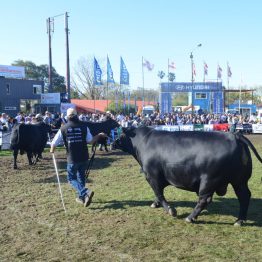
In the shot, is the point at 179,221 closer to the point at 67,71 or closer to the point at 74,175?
the point at 74,175

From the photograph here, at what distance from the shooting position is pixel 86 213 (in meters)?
6.92

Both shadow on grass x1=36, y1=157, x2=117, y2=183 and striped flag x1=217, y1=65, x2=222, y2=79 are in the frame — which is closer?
shadow on grass x1=36, y1=157, x2=117, y2=183

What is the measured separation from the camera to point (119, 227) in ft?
20.0

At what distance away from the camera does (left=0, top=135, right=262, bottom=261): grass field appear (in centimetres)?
500

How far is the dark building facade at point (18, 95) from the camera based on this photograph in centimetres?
4347

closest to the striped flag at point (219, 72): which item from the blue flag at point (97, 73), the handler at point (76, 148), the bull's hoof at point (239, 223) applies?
the blue flag at point (97, 73)

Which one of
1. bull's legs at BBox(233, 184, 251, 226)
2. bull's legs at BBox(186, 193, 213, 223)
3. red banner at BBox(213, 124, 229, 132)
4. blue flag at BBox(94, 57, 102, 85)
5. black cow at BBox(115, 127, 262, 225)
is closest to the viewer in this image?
black cow at BBox(115, 127, 262, 225)

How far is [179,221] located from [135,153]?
5.47 feet

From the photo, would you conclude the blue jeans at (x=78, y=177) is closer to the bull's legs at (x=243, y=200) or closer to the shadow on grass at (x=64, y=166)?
the shadow on grass at (x=64, y=166)

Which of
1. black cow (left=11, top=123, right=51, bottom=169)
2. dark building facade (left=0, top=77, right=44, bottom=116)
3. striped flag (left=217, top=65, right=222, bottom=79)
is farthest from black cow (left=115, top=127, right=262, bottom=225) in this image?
striped flag (left=217, top=65, right=222, bottom=79)

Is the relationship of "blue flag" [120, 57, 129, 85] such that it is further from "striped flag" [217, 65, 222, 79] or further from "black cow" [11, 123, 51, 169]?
"striped flag" [217, 65, 222, 79]

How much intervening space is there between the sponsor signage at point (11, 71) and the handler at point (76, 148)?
44147mm

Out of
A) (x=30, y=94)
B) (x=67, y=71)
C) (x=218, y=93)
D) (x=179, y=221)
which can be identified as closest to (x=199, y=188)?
(x=179, y=221)

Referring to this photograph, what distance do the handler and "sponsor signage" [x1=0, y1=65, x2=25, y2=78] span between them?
4415 cm
